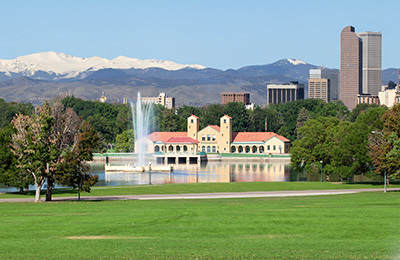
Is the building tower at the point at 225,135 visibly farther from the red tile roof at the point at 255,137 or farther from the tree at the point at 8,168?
the tree at the point at 8,168

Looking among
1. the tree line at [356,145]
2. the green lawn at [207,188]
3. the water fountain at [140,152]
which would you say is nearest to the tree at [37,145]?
the green lawn at [207,188]

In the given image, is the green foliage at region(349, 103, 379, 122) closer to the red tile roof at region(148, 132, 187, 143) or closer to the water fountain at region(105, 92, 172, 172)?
the red tile roof at region(148, 132, 187, 143)

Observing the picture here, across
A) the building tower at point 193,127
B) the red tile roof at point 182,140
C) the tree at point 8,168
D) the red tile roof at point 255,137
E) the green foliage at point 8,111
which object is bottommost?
the tree at point 8,168

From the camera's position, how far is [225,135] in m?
166

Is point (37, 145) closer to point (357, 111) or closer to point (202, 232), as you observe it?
point (202, 232)

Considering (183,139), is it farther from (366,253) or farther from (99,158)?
(366,253)

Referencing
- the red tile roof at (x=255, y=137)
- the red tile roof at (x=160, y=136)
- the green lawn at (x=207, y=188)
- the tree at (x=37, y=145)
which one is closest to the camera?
the tree at (x=37, y=145)

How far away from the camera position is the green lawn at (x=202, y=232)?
25.8 meters

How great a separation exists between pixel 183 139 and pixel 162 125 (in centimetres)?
2162

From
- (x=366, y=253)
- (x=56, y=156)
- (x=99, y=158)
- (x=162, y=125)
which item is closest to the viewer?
(x=366, y=253)

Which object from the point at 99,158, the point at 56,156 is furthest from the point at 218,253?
the point at 99,158

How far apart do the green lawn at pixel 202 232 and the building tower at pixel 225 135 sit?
123 m

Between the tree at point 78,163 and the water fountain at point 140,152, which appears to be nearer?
the tree at point 78,163

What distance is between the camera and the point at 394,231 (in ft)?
99.9
